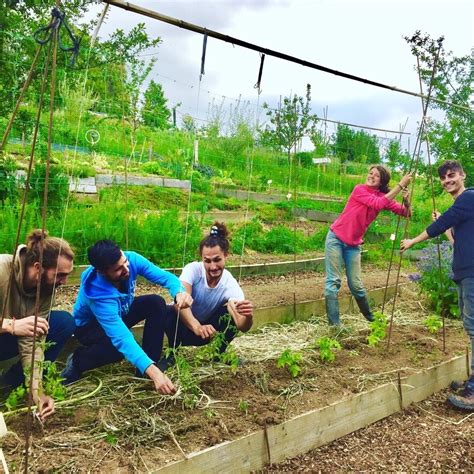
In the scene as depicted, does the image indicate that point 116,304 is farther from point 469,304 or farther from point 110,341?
A: point 469,304

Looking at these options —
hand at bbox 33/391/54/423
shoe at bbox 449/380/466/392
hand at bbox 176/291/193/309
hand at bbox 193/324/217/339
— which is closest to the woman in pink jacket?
shoe at bbox 449/380/466/392

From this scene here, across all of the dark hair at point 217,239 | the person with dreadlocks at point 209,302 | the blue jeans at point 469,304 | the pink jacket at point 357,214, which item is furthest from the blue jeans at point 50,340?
the blue jeans at point 469,304

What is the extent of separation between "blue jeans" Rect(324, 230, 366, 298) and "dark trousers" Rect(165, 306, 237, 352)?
137 cm

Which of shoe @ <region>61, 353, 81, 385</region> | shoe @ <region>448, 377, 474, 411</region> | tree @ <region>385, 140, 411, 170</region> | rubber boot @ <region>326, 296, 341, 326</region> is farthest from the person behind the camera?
tree @ <region>385, 140, 411, 170</region>

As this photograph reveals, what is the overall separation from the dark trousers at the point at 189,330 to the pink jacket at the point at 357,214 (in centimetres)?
155

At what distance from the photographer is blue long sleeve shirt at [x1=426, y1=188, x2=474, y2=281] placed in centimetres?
379

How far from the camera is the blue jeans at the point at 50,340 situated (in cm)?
311

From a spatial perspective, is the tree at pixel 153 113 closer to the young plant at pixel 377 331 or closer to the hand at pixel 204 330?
the young plant at pixel 377 331

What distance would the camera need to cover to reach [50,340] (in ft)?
10.5

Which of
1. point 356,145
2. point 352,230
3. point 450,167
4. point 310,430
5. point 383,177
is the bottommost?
Result: point 310,430

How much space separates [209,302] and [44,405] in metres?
1.30

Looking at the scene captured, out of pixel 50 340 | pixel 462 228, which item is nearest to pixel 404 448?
pixel 462 228

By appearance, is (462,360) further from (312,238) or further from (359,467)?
(312,238)

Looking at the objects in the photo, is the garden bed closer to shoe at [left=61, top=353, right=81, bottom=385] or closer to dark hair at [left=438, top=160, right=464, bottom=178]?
shoe at [left=61, top=353, right=81, bottom=385]
